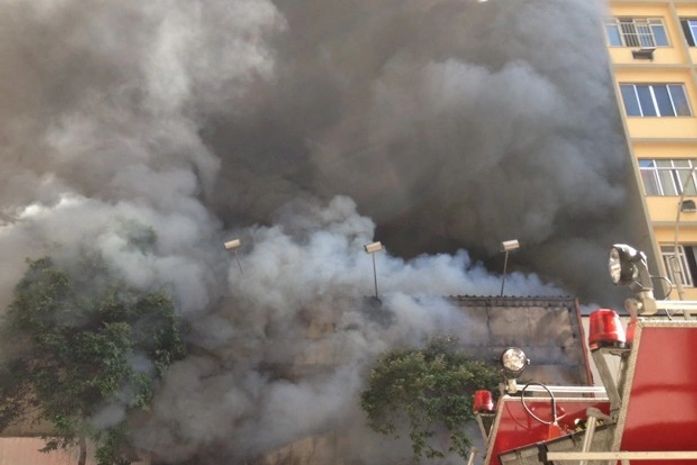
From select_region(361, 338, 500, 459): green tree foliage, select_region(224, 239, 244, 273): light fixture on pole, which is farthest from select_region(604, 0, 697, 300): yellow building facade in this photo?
select_region(224, 239, 244, 273): light fixture on pole

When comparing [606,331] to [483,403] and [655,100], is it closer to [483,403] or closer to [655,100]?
[483,403]

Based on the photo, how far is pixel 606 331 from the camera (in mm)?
2562

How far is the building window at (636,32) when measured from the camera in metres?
16.4

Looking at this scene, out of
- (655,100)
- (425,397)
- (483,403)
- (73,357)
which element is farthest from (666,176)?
(73,357)

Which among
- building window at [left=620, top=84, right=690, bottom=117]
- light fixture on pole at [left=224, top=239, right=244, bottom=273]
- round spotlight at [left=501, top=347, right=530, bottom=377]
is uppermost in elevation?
building window at [left=620, top=84, right=690, bottom=117]

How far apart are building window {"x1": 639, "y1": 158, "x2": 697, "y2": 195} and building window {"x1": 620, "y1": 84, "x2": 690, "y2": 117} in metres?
1.55

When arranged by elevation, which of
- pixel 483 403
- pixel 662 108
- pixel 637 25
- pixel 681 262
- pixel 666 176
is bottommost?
pixel 483 403

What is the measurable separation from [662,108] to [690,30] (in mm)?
3128

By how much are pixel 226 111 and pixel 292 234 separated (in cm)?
339

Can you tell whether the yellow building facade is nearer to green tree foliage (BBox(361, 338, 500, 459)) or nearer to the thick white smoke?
the thick white smoke

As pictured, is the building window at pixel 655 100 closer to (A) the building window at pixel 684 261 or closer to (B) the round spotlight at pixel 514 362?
(A) the building window at pixel 684 261

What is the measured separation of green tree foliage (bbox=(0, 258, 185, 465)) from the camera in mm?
8703

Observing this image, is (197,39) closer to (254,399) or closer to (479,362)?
(254,399)

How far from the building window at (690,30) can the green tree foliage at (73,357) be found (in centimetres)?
1715
